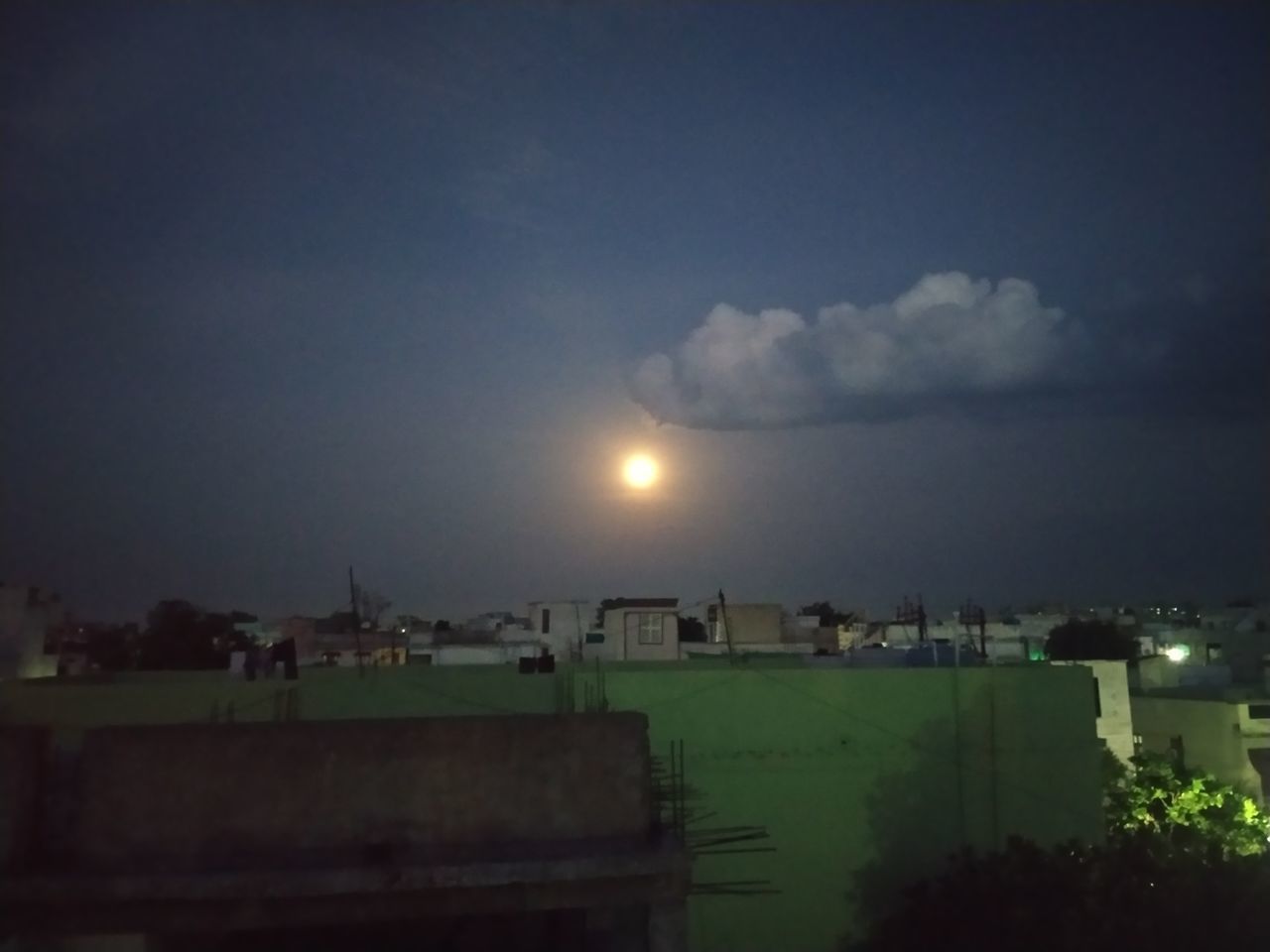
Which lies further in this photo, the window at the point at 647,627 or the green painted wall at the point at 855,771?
the window at the point at 647,627

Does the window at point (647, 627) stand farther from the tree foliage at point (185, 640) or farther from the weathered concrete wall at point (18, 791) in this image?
the weathered concrete wall at point (18, 791)

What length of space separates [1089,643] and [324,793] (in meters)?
41.5

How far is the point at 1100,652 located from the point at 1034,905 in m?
35.4

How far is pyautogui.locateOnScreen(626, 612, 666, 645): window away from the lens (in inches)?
1020

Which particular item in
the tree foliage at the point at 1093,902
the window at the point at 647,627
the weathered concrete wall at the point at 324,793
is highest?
the window at the point at 647,627

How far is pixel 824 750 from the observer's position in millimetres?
14062

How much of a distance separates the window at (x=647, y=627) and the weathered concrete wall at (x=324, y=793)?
18019 millimetres

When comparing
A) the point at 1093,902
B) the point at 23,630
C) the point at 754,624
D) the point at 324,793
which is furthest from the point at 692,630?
the point at 324,793

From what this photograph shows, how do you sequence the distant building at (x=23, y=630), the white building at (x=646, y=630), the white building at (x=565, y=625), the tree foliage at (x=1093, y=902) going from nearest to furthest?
the tree foliage at (x=1093, y=902)
the distant building at (x=23, y=630)
the white building at (x=646, y=630)
the white building at (x=565, y=625)

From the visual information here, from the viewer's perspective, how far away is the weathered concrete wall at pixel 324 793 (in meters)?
7.43

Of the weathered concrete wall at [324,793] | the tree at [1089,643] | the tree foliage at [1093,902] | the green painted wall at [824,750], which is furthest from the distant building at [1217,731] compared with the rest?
the weathered concrete wall at [324,793]

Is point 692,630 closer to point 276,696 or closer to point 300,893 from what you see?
point 276,696

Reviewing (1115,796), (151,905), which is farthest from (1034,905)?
(1115,796)

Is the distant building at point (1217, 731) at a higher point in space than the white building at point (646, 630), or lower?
lower
